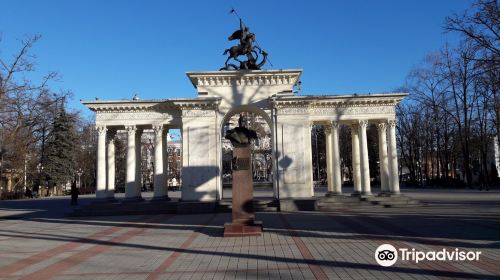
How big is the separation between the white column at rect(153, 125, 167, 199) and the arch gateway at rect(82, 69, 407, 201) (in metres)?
0.07

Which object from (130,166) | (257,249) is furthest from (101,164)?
(257,249)

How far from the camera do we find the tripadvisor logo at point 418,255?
8810 millimetres

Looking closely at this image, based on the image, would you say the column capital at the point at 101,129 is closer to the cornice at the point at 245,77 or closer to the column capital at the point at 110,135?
the column capital at the point at 110,135

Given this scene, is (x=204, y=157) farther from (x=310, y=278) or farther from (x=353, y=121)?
(x=310, y=278)

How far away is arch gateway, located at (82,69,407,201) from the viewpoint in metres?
25.1

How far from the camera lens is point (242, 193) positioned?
1417 cm

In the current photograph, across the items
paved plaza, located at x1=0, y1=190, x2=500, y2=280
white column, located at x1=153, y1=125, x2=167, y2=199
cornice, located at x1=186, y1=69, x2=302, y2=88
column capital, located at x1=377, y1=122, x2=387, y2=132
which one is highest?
cornice, located at x1=186, y1=69, x2=302, y2=88

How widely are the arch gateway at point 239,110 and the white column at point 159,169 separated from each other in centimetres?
7

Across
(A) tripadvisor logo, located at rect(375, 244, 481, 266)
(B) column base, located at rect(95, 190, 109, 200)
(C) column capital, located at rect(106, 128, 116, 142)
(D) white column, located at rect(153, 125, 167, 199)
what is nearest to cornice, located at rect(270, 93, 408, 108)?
(D) white column, located at rect(153, 125, 167, 199)

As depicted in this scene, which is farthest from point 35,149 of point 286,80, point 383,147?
point 383,147

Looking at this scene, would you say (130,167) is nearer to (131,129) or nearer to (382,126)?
(131,129)

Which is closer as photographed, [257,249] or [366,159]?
[257,249]

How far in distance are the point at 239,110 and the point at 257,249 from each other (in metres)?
17.1

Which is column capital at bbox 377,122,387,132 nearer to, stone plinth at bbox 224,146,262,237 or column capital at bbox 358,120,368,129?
column capital at bbox 358,120,368,129
